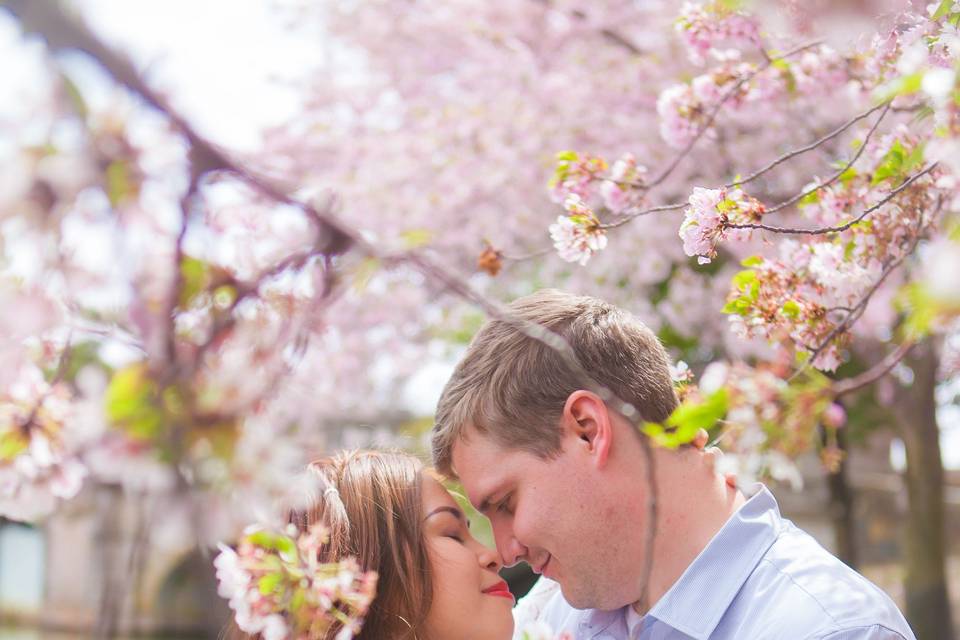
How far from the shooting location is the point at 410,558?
2301 mm

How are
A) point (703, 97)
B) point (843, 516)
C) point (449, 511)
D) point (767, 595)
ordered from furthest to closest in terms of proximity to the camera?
point (843, 516) → point (703, 97) → point (449, 511) → point (767, 595)

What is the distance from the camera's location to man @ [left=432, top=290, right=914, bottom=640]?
78.6 inches

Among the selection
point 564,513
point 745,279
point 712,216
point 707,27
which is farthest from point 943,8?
point 707,27

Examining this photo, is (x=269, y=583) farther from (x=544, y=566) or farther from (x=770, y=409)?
(x=544, y=566)

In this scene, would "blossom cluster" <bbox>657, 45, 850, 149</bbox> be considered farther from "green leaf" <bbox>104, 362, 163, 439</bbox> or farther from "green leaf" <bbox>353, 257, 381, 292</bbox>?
"green leaf" <bbox>104, 362, 163, 439</bbox>

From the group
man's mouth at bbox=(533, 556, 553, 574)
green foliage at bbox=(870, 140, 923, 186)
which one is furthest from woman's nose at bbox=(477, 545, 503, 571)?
green foliage at bbox=(870, 140, 923, 186)

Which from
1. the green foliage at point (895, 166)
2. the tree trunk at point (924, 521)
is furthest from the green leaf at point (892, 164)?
the tree trunk at point (924, 521)

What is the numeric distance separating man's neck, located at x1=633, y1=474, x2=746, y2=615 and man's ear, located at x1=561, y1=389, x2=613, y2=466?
0.18 metres

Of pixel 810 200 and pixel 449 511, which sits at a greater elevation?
pixel 810 200

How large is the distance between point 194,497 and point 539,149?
6.76 metres

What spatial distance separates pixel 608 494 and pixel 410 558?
1.74 feet

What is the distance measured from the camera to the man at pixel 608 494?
2.00 metres

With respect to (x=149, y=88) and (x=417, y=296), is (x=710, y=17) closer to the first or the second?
(x=149, y=88)

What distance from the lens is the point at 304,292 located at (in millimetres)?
923
